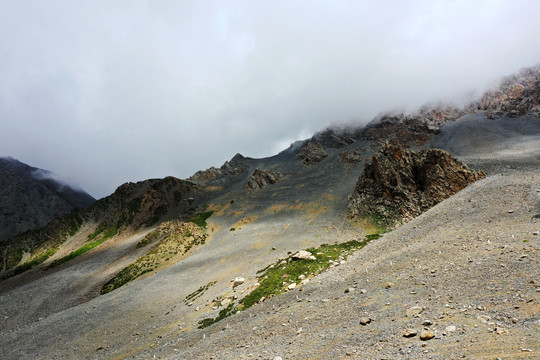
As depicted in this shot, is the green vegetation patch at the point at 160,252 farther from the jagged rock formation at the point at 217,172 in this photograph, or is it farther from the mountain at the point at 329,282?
the jagged rock formation at the point at 217,172

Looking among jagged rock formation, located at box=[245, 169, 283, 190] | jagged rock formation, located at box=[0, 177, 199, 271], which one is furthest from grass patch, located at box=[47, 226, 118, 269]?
jagged rock formation, located at box=[245, 169, 283, 190]

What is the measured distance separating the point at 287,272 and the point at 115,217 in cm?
13059

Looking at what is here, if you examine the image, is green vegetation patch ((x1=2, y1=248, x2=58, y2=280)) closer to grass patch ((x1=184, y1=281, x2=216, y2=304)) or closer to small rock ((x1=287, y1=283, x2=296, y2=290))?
grass patch ((x1=184, y1=281, x2=216, y2=304))

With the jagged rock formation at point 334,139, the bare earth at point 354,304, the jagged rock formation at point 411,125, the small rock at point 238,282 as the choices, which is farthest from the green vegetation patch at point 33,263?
the jagged rock formation at point 411,125

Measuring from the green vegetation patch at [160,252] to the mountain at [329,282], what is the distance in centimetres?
46

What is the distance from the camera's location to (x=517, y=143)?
106312mm

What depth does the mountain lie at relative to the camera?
457 inches

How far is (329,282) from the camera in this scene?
→ 918 inches

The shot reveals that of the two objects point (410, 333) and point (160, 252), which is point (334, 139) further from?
point (410, 333)

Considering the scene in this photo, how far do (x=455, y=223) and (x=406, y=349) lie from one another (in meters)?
24.9

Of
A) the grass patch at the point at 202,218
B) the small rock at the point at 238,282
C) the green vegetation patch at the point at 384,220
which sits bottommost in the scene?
the green vegetation patch at the point at 384,220

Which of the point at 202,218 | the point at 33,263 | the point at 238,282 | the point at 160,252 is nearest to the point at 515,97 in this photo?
the point at 202,218

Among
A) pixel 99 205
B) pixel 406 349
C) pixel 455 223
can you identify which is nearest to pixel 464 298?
pixel 406 349

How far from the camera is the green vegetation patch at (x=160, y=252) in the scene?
5500 centimetres
